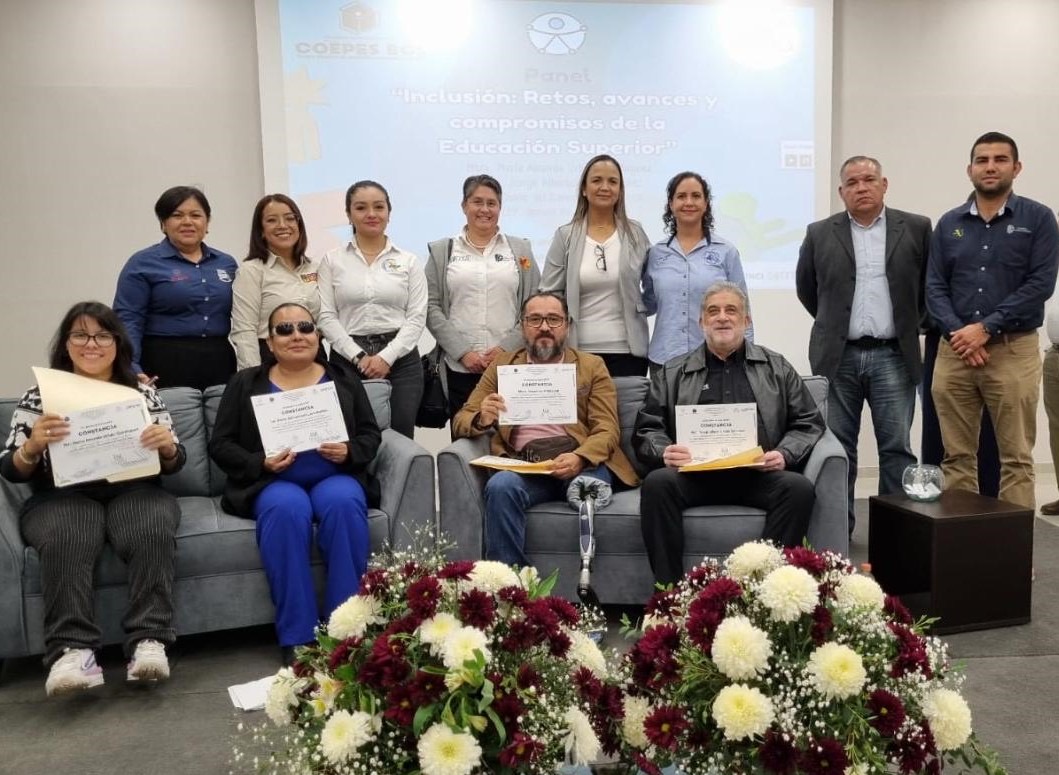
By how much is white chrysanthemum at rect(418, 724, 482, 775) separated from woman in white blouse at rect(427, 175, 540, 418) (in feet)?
8.73

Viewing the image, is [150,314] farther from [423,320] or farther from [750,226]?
[750,226]

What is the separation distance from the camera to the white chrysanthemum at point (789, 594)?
56.0 inches

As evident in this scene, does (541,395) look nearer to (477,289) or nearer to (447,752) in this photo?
(477,289)

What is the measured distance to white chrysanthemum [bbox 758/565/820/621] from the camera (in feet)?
4.66

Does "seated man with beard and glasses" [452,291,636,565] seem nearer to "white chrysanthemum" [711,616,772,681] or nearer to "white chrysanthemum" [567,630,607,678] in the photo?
"white chrysanthemum" [567,630,607,678]

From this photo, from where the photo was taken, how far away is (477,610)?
4.66 feet

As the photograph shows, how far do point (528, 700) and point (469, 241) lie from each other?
9.44 feet

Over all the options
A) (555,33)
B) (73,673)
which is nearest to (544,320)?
(73,673)

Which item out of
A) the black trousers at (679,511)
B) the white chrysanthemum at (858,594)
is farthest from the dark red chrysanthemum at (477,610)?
the black trousers at (679,511)

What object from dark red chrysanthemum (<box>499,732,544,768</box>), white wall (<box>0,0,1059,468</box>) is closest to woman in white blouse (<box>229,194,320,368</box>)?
white wall (<box>0,0,1059,468</box>)

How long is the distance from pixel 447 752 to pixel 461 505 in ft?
6.46

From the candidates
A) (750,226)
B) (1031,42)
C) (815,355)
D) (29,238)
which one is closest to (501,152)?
(750,226)

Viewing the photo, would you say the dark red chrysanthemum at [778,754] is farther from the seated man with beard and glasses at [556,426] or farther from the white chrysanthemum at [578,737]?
the seated man with beard and glasses at [556,426]

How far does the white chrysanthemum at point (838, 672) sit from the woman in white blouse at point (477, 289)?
2649 millimetres
